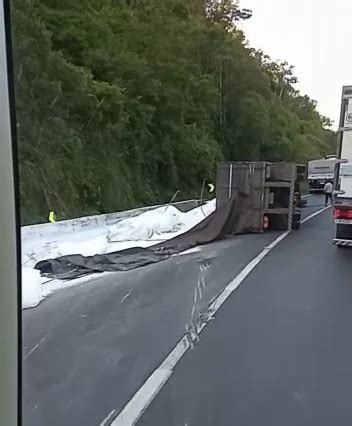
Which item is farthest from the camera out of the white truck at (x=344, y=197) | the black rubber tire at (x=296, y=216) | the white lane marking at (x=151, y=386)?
the white truck at (x=344, y=197)

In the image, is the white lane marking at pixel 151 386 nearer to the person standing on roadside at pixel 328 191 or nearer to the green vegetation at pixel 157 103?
the green vegetation at pixel 157 103

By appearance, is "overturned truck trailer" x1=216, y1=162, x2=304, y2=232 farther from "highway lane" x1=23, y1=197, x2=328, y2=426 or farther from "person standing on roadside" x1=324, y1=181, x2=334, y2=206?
"highway lane" x1=23, y1=197, x2=328, y2=426

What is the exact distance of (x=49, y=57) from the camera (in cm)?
330

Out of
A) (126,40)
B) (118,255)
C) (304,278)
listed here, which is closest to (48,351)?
(126,40)

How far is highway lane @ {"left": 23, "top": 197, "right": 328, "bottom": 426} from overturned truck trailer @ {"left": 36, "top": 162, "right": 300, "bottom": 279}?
11.4 inches

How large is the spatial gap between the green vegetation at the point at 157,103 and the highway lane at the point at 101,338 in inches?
42.9

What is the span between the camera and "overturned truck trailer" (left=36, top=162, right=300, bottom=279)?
9344 mm

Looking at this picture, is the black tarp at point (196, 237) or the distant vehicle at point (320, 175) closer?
the black tarp at point (196, 237)

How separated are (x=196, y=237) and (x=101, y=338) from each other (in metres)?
6.74

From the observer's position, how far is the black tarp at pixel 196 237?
8.71m

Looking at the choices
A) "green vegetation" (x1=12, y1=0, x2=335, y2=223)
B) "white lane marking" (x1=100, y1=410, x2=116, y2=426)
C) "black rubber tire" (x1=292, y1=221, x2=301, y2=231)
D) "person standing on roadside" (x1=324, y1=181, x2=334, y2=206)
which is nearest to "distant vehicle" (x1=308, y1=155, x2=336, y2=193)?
"person standing on roadside" (x1=324, y1=181, x2=334, y2=206)

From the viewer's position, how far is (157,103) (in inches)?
198

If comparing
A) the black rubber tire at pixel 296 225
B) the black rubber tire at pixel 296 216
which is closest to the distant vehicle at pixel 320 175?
the black rubber tire at pixel 296 216

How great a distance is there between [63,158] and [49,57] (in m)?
0.50
